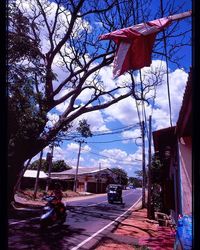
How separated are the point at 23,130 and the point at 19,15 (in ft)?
18.5

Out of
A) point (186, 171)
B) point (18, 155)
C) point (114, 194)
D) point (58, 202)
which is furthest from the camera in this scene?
point (114, 194)

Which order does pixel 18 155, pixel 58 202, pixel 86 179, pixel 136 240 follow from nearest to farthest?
pixel 136 240 < pixel 58 202 < pixel 18 155 < pixel 86 179

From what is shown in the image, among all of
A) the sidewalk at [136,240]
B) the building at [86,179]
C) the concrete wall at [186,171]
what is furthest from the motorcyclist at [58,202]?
A: the building at [86,179]

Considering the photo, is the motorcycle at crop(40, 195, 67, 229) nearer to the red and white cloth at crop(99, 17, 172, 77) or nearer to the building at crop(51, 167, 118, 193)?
the red and white cloth at crop(99, 17, 172, 77)

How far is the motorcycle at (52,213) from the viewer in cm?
1143

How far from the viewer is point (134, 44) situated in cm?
512

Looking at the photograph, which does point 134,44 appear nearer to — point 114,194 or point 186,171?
point 186,171

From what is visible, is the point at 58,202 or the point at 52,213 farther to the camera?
the point at 58,202

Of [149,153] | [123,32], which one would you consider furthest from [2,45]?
[149,153]

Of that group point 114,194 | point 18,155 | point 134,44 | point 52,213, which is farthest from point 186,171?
point 114,194

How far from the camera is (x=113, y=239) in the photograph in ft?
37.2

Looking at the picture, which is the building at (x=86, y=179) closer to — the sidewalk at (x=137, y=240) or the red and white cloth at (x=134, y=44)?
A: the sidewalk at (x=137, y=240)

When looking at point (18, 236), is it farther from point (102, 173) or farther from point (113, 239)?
point (102, 173)

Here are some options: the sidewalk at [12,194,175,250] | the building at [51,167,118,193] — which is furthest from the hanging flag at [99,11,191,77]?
the building at [51,167,118,193]
